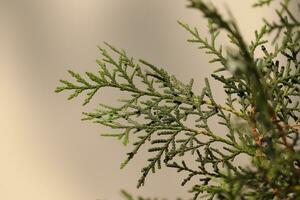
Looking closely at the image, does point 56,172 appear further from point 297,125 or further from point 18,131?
point 297,125

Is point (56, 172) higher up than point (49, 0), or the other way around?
point (49, 0)

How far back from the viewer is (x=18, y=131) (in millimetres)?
5418

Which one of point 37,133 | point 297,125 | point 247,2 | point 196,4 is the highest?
point 247,2

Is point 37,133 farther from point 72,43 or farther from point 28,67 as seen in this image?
point 72,43

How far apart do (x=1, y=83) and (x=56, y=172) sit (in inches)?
47.8

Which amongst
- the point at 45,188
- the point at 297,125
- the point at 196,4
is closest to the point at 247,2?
the point at 45,188

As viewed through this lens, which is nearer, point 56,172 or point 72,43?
point 72,43

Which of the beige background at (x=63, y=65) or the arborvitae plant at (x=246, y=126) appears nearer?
the arborvitae plant at (x=246, y=126)

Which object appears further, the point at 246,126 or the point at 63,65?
the point at 63,65

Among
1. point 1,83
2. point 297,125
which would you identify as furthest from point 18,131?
point 297,125

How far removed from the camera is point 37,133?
5.42 metres

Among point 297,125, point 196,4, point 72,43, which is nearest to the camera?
point 196,4

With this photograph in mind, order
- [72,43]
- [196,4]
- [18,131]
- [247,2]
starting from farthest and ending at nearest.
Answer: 1. [18,131]
2. [72,43]
3. [247,2]
4. [196,4]

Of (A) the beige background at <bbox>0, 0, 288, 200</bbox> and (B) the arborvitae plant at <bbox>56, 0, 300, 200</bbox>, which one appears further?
(A) the beige background at <bbox>0, 0, 288, 200</bbox>
